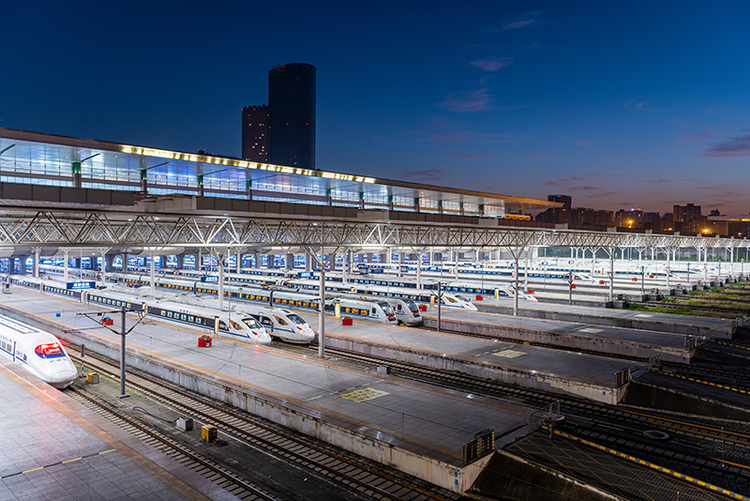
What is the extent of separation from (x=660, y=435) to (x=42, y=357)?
25637 millimetres

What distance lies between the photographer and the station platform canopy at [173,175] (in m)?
20.5

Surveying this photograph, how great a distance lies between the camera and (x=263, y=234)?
29.3m

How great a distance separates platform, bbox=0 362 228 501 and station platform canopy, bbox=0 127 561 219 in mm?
9955

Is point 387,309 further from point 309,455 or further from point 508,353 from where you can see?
point 309,455

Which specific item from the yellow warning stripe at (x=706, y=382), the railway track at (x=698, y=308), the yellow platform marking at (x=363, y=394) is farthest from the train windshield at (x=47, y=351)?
the railway track at (x=698, y=308)

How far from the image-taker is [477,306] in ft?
157

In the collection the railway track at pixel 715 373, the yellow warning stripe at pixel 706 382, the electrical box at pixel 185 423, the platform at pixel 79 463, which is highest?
the platform at pixel 79 463

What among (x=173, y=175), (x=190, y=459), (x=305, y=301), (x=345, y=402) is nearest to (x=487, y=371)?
(x=345, y=402)

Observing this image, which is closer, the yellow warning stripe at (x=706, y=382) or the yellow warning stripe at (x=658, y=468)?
the yellow warning stripe at (x=658, y=468)

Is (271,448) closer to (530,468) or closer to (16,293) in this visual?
(530,468)

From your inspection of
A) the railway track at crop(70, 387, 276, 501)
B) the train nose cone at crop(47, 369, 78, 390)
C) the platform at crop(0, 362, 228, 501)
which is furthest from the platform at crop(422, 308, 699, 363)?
the platform at crop(0, 362, 228, 501)

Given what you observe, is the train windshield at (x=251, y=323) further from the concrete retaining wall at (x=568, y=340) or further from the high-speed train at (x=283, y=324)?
the concrete retaining wall at (x=568, y=340)

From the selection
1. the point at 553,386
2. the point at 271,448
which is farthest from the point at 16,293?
the point at 553,386

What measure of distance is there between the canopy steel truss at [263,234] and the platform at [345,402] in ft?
19.9
